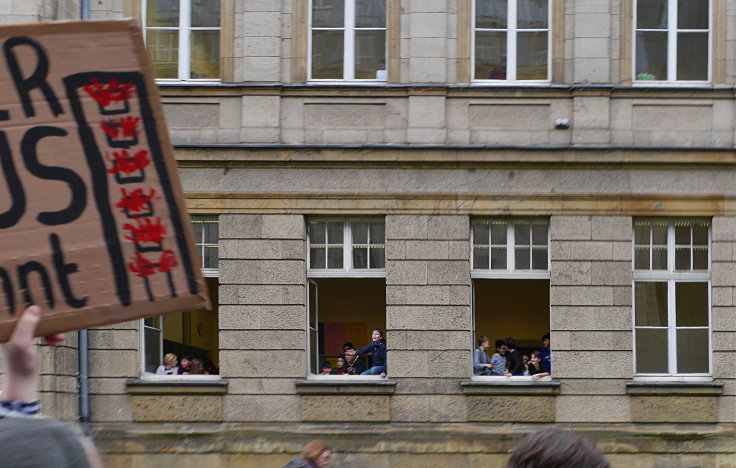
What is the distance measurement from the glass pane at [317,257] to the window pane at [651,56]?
4739mm

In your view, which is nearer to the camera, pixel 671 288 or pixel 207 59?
pixel 671 288

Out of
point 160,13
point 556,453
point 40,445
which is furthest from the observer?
point 160,13

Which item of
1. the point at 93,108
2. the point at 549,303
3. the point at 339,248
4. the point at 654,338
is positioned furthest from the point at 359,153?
the point at 93,108

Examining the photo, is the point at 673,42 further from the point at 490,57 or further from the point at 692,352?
the point at 692,352

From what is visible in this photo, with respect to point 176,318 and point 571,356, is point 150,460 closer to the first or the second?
point 176,318

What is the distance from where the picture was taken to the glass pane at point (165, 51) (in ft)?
60.6

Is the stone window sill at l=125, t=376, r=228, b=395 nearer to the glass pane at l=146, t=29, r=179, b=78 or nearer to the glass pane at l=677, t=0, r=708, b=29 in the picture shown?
the glass pane at l=146, t=29, r=179, b=78

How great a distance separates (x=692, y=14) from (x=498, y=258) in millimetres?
4106

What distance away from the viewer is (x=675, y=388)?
17.7 meters

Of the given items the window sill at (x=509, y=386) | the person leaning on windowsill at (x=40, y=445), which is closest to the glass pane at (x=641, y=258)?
the window sill at (x=509, y=386)

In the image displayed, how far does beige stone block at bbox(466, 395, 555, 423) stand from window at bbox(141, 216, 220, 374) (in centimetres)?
344

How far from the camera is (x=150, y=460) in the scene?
17859 mm

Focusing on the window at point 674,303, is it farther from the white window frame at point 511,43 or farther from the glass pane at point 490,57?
the glass pane at point 490,57

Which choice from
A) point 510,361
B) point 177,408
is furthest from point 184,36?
point 510,361
